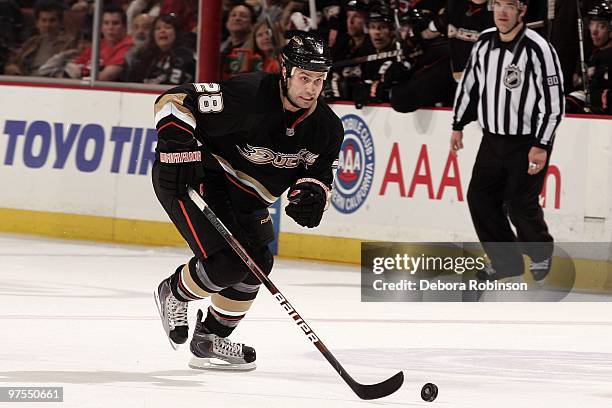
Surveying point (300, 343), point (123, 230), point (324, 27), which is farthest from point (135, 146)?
point (300, 343)

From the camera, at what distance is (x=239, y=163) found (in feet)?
16.5

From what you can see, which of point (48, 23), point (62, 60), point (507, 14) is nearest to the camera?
point (507, 14)

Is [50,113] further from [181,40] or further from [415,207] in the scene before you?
[415,207]

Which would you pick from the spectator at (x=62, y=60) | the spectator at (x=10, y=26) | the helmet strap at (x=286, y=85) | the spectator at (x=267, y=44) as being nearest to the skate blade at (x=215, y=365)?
the helmet strap at (x=286, y=85)

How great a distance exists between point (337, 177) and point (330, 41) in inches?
37.0

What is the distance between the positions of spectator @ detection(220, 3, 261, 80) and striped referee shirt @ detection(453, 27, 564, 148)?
2040 mm

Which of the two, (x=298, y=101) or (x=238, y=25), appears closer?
(x=298, y=101)

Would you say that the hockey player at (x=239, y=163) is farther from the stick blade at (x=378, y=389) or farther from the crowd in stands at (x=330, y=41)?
the crowd in stands at (x=330, y=41)

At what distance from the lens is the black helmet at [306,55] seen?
4.78 metres

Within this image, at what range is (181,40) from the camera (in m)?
9.51

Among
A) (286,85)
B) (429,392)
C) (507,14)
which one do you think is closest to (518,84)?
(507,14)

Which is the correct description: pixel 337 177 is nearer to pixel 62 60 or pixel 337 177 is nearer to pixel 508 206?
pixel 508 206

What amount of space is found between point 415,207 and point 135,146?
1.90 meters

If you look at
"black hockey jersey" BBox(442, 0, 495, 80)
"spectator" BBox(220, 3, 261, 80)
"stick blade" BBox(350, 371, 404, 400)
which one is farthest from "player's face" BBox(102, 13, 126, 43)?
"stick blade" BBox(350, 371, 404, 400)
